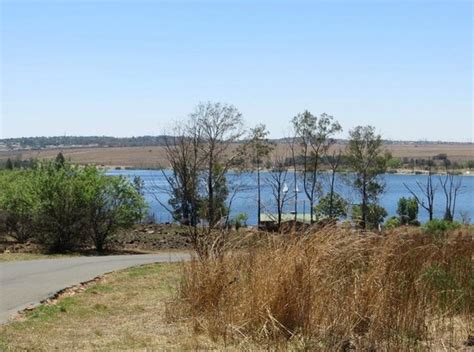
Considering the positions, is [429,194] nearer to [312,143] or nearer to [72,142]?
[312,143]

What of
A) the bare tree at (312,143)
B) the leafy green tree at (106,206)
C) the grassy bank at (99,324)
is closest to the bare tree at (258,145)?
the bare tree at (312,143)

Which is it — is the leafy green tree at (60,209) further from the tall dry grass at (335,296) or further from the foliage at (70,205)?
the tall dry grass at (335,296)

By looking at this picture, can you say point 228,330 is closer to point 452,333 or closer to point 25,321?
point 452,333

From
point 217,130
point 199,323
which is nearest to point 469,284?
point 199,323

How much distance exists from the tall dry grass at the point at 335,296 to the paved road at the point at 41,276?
7.45ft

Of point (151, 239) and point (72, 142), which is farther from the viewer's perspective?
point (72, 142)

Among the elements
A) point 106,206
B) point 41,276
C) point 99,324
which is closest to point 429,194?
point 106,206

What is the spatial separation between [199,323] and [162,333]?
0.50m

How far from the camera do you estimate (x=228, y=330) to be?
765cm

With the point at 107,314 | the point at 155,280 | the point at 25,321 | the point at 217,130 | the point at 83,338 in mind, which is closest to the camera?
the point at 83,338

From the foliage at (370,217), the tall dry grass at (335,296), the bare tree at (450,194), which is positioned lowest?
the bare tree at (450,194)

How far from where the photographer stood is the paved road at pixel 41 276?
1216 centimetres

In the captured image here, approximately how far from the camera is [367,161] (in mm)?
57875

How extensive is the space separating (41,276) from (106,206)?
1262 cm
